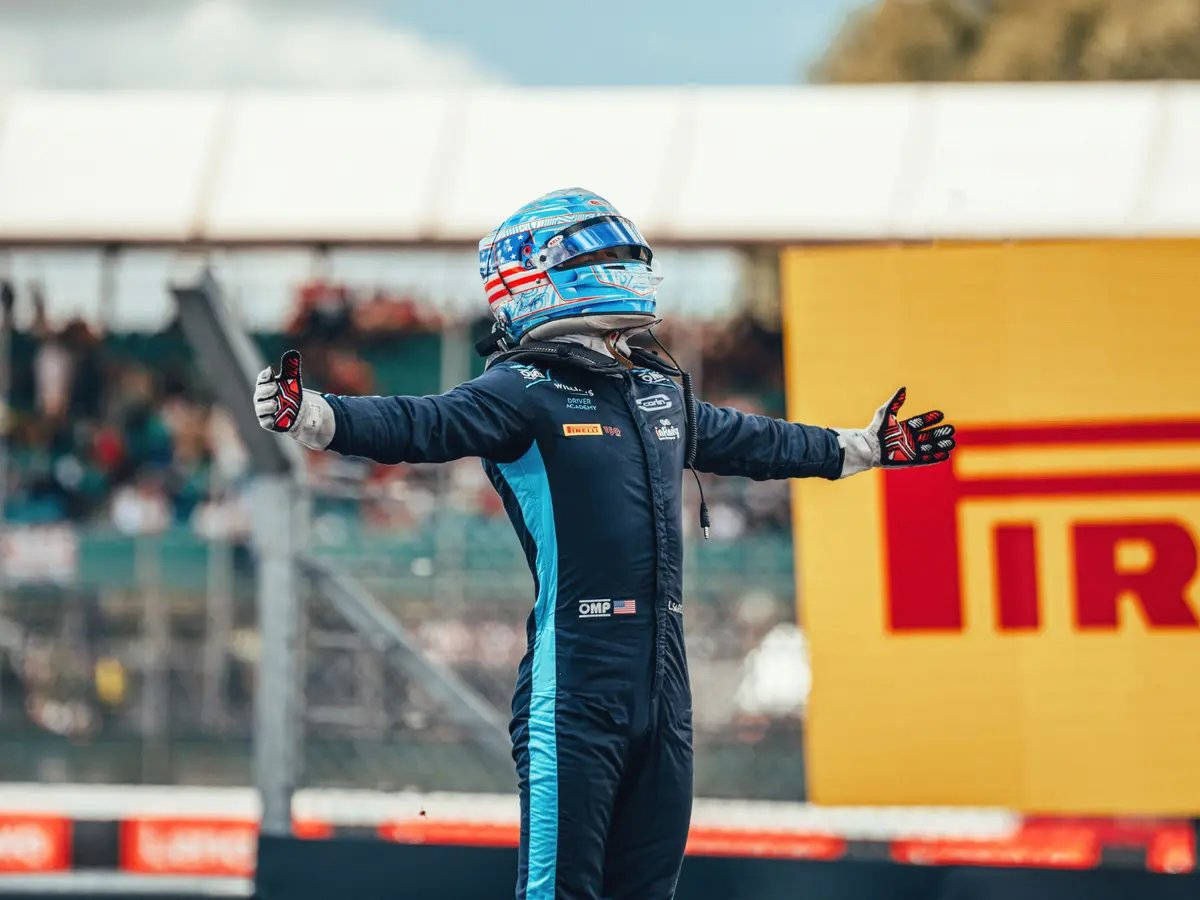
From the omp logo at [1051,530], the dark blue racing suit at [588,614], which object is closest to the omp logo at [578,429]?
the dark blue racing suit at [588,614]

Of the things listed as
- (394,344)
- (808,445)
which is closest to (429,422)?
(808,445)

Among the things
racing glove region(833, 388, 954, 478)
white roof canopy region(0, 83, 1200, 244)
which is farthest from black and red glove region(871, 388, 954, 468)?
white roof canopy region(0, 83, 1200, 244)

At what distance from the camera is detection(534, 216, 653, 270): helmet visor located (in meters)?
3.24

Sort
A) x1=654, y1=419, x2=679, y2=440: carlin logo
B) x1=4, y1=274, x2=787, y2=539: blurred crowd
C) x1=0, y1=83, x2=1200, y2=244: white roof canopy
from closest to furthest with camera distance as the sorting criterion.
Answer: x1=654, y1=419, x2=679, y2=440: carlin logo < x1=0, y1=83, x2=1200, y2=244: white roof canopy < x1=4, y1=274, x2=787, y2=539: blurred crowd

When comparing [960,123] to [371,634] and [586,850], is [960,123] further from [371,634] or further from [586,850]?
[586,850]

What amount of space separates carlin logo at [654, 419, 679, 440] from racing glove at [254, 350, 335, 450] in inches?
28.0

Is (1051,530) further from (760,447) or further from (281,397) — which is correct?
(281,397)

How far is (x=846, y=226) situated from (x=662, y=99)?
0.82 m

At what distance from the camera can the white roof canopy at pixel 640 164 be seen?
502cm

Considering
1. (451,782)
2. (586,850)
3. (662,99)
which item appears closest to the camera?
(586,850)

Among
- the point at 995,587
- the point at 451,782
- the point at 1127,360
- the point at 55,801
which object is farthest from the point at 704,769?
the point at 55,801

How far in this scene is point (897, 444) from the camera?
360 centimetres

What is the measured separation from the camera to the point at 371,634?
15.5 ft

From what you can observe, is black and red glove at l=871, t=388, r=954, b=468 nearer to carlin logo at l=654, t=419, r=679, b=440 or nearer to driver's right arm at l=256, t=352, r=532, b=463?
carlin logo at l=654, t=419, r=679, b=440
